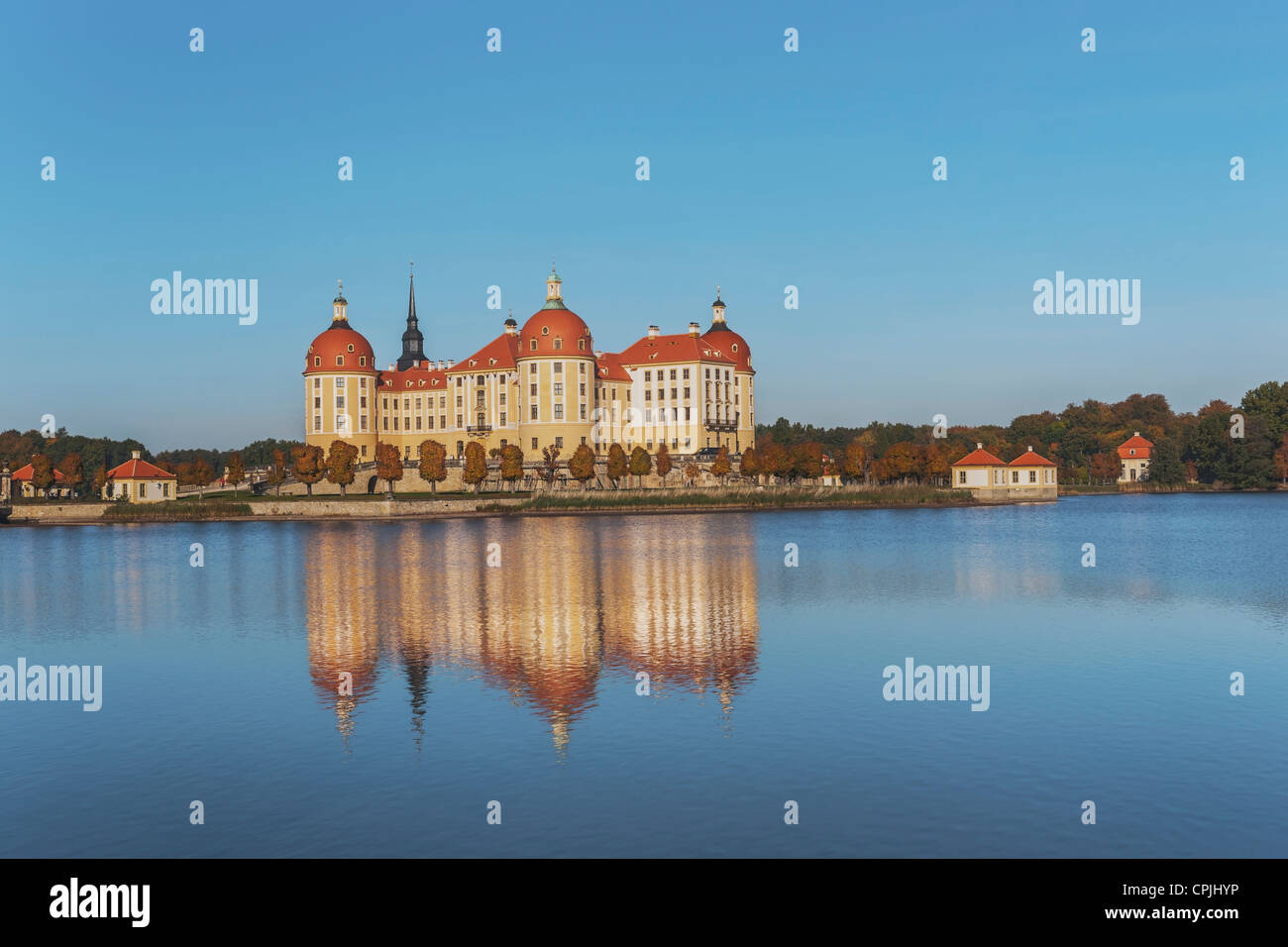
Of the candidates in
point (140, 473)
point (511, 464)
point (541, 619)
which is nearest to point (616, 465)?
point (511, 464)

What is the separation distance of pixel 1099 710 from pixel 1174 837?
5964mm

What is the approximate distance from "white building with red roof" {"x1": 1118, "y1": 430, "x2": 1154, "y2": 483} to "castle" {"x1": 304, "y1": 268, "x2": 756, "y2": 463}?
5977 centimetres

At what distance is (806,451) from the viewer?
112 metres

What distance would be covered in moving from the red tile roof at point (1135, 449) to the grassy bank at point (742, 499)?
6764cm

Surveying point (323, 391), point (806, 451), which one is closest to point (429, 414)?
point (323, 391)

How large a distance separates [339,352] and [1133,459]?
105594 mm

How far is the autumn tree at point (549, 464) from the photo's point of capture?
108 metres

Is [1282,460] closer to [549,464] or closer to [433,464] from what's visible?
[549,464]

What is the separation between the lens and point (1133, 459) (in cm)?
15675

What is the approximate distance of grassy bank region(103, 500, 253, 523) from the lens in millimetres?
90562

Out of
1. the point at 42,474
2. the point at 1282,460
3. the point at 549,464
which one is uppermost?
the point at 42,474

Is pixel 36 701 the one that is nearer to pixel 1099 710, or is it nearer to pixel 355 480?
pixel 1099 710
